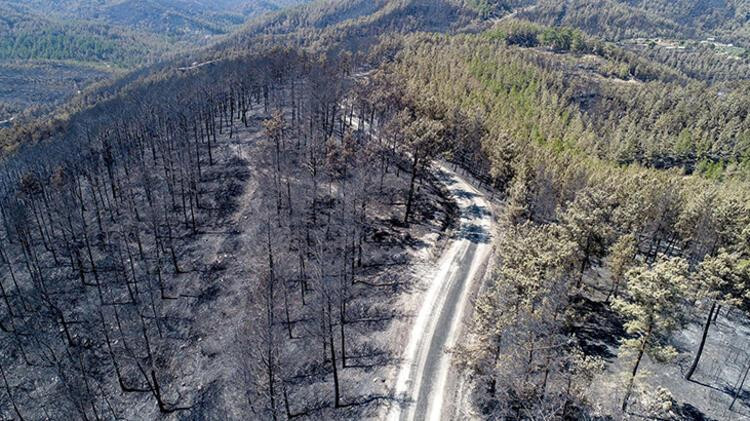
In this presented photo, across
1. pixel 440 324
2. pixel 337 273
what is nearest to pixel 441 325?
pixel 440 324

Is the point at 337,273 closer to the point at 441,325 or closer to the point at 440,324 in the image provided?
the point at 440,324

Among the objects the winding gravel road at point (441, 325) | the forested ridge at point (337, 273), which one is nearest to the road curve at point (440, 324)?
the winding gravel road at point (441, 325)

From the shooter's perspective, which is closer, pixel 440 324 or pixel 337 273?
pixel 440 324

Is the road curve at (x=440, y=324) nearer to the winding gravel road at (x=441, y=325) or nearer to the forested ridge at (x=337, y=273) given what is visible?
the winding gravel road at (x=441, y=325)

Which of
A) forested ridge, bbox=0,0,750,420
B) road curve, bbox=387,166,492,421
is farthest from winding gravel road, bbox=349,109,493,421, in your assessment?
forested ridge, bbox=0,0,750,420

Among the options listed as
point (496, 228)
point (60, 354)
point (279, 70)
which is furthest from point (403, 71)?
point (60, 354)

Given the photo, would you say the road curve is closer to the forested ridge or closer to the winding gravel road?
the winding gravel road
